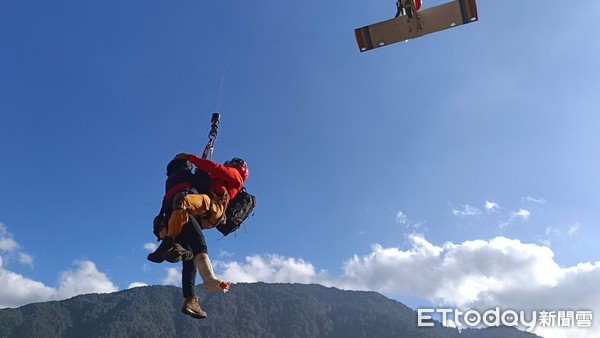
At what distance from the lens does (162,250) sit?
23.3 feet

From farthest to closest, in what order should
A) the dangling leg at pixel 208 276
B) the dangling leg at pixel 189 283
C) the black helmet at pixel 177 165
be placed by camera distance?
1. the black helmet at pixel 177 165
2. the dangling leg at pixel 189 283
3. the dangling leg at pixel 208 276

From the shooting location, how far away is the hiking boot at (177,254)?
23.5ft

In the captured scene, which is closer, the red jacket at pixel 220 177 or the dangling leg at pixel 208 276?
the dangling leg at pixel 208 276

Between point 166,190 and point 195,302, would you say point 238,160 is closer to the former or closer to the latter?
point 166,190

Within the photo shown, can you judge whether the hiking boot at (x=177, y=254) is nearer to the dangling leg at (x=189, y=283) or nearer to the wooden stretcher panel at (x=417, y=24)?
the dangling leg at (x=189, y=283)

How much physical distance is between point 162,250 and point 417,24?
7885 millimetres

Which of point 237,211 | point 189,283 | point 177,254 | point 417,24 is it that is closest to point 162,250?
point 177,254

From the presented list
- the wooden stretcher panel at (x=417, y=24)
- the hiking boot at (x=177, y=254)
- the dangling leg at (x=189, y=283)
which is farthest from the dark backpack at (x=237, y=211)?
the wooden stretcher panel at (x=417, y=24)

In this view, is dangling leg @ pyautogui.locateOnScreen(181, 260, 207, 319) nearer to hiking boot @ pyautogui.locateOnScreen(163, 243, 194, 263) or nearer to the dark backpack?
hiking boot @ pyautogui.locateOnScreen(163, 243, 194, 263)

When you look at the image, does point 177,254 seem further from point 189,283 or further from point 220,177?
point 220,177

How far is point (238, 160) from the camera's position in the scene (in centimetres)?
861

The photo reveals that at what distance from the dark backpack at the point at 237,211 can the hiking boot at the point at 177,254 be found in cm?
144

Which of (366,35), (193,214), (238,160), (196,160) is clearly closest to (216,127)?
(238,160)

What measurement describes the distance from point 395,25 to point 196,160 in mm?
6385
